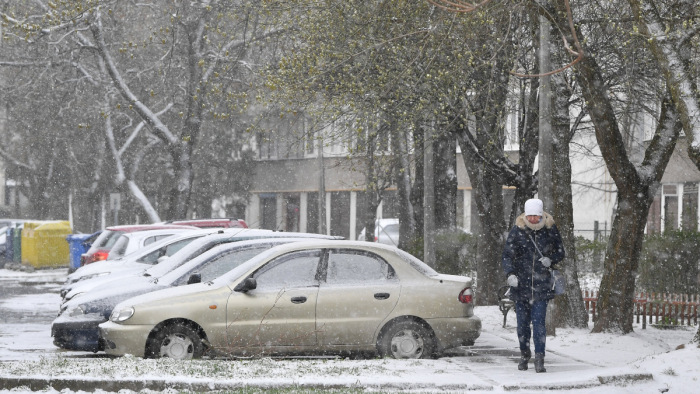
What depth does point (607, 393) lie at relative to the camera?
898 centimetres

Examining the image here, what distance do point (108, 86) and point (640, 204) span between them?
23.5 meters

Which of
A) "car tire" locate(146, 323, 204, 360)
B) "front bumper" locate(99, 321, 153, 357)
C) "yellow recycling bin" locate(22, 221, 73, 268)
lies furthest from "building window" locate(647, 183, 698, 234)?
"front bumper" locate(99, 321, 153, 357)

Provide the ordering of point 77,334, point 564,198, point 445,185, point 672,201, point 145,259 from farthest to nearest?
point 672,201
point 445,185
point 145,259
point 564,198
point 77,334

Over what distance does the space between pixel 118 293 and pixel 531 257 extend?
5.33 m

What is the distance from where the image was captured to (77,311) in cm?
1277

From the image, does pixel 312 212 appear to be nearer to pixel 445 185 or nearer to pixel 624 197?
pixel 445 185

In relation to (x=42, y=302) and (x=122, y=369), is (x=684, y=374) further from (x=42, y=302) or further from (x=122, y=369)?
(x=42, y=302)

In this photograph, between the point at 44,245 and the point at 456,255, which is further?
the point at 44,245

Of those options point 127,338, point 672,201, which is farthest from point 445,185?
point 672,201

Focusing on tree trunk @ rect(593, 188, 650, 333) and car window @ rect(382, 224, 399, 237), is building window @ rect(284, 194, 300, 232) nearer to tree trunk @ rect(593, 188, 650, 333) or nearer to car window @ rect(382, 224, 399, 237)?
car window @ rect(382, 224, 399, 237)

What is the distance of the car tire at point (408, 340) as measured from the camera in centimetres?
1176

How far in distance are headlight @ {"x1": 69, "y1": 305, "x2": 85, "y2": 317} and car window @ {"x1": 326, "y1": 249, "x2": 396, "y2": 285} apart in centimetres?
323

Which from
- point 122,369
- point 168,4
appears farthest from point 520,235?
point 168,4

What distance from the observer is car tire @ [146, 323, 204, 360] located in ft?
37.6
